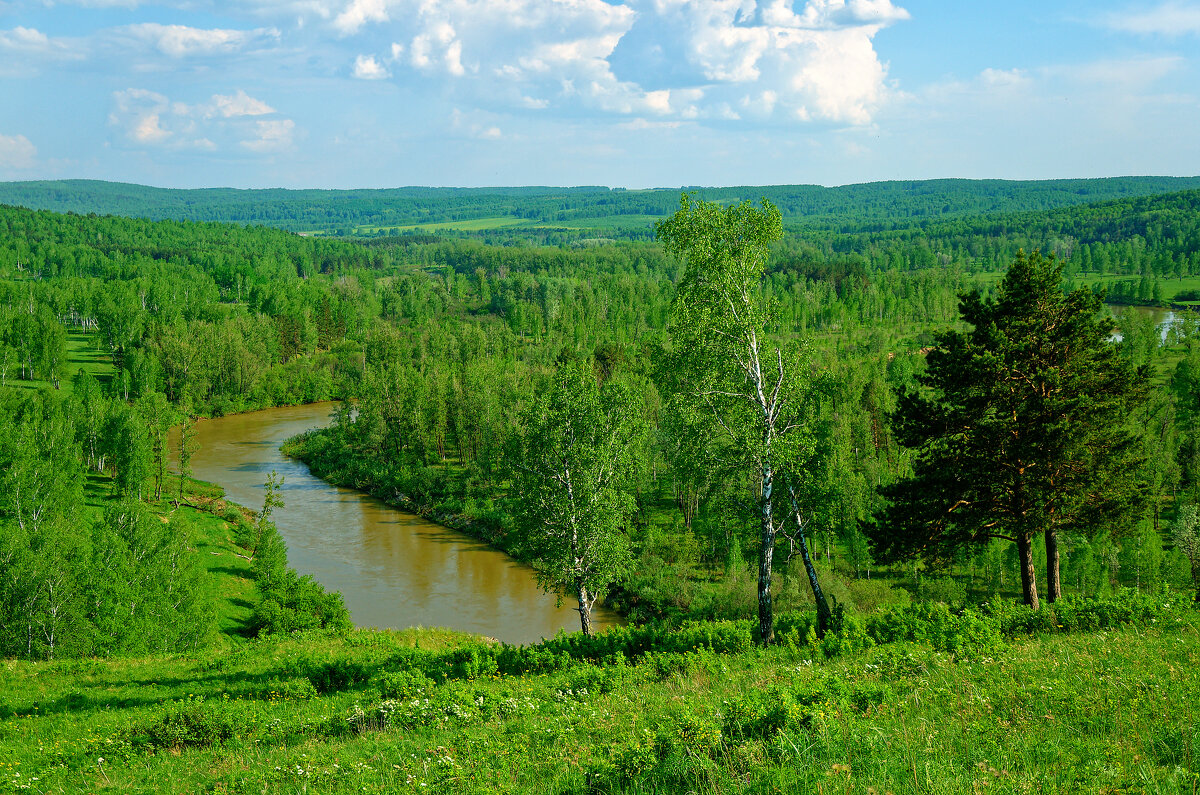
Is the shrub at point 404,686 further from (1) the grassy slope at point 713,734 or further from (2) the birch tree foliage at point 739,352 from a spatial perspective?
(2) the birch tree foliage at point 739,352

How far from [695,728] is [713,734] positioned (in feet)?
0.79

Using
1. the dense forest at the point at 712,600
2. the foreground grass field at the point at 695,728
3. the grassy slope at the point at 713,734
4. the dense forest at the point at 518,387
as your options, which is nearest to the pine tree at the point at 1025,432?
the dense forest at the point at 712,600

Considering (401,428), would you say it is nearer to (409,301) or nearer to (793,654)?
(793,654)

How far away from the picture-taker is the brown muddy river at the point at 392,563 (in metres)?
37.0

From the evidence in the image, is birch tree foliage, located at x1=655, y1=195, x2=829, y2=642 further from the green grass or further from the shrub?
the green grass

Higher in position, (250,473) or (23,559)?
(23,559)

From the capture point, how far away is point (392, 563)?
4450 centimetres

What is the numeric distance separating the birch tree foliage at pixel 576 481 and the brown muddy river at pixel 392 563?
432 centimetres

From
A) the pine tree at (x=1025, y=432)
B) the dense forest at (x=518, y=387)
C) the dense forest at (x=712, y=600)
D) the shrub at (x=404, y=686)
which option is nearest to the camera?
the dense forest at (x=712, y=600)

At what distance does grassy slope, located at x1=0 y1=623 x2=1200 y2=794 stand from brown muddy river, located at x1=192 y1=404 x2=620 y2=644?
14435 millimetres

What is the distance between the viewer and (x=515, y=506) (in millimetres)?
25094

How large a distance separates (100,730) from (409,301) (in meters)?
125

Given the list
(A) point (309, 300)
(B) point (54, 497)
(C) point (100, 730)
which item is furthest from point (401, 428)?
(A) point (309, 300)

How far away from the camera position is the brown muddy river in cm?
3703
